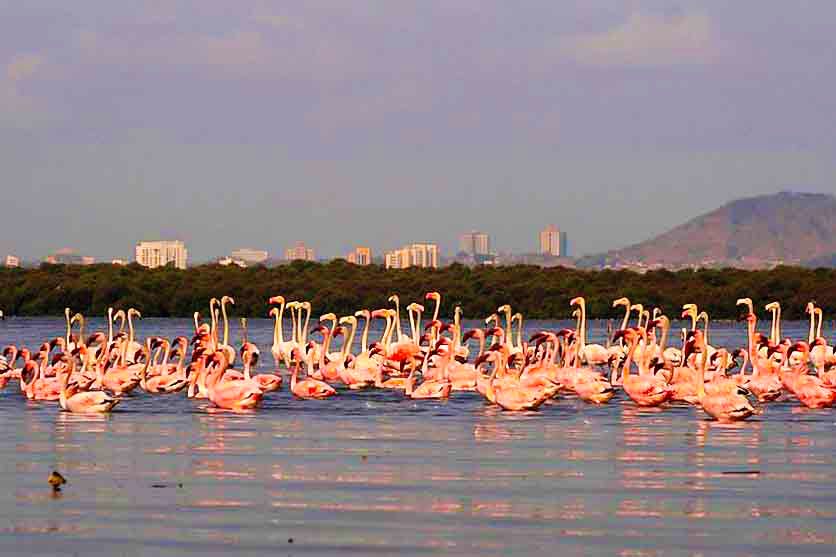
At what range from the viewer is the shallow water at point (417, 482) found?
50.8ft

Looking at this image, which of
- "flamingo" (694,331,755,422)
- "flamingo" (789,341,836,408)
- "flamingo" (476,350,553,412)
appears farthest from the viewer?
"flamingo" (789,341,836,408)

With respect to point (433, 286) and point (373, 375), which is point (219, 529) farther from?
point (433, 286)

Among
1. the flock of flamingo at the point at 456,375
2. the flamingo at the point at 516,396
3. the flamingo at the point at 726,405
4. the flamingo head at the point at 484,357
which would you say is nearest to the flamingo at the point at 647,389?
the flock of flamingo at the point at 456,375

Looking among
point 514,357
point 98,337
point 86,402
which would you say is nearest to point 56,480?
point 86,402

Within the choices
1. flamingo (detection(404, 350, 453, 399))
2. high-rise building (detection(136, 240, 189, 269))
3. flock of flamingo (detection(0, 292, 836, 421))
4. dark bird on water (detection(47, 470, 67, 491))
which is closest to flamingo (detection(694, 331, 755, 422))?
flock of flamingo (detection(0, 292, 836, 421))

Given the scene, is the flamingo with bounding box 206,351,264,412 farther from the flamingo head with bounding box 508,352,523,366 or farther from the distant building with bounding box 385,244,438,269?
the distant building with bounding box 385,244,438,269

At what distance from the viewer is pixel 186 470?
20219 mm

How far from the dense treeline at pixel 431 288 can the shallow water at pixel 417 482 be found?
49682 millimetres

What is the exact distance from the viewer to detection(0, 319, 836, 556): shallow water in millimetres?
15492

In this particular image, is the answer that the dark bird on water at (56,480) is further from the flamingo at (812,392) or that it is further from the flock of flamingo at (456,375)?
the flamingo at (812,392)

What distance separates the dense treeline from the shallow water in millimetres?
49682

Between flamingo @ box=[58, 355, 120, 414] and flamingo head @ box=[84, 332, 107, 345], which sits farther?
flamingo head @ box=[84, 332, 107, 345]

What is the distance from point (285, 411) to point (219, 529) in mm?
12974

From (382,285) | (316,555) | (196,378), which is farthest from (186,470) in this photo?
(382,285)
